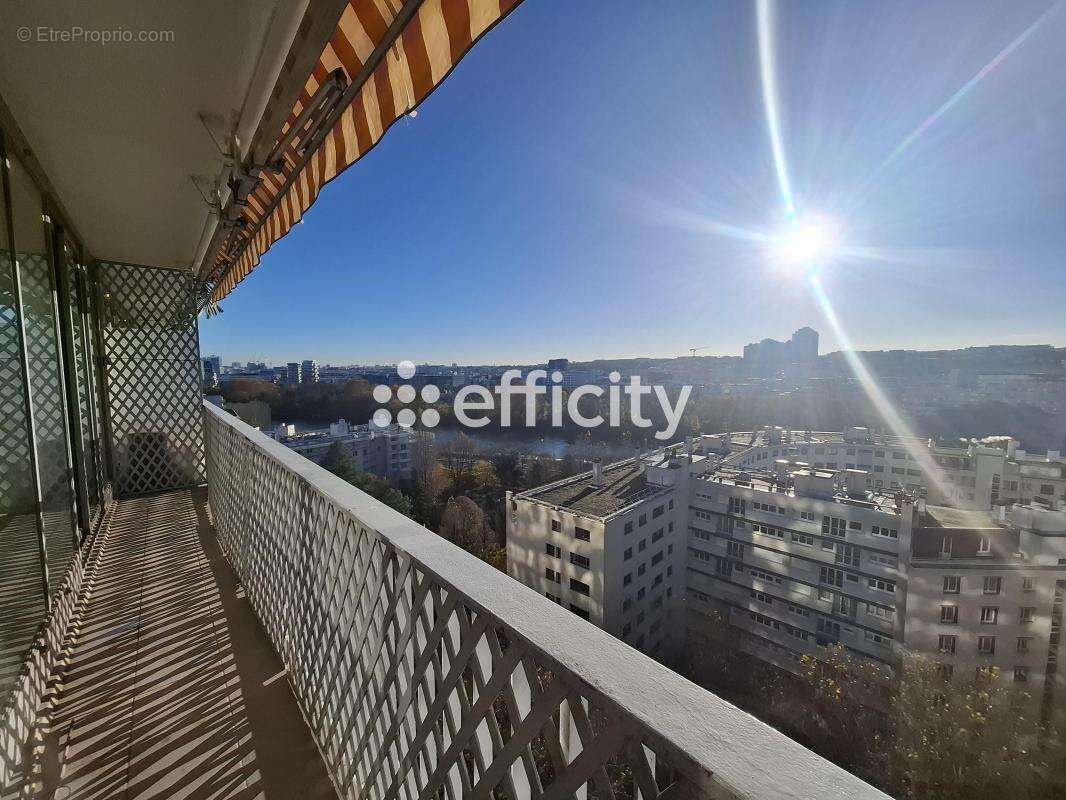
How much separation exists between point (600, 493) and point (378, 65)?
9.91m

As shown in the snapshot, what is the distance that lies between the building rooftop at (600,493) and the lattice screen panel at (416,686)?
26.0 feet

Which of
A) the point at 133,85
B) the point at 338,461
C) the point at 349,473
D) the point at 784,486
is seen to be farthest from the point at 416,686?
the point at 338,461

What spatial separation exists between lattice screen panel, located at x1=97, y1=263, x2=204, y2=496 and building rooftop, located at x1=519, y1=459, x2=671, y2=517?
269 inches

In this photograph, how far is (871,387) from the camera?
12.4 meters

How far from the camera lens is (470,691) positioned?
0.60 metres

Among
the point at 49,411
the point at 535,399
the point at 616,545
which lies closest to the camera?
the point at 49,411

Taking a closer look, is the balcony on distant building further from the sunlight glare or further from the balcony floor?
the sunlight glare

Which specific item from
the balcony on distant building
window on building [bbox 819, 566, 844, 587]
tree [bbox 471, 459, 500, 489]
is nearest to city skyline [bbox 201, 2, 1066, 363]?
the balcony on distant building

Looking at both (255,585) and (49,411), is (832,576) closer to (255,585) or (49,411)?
(255,585)

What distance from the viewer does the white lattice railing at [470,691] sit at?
32 centimetres

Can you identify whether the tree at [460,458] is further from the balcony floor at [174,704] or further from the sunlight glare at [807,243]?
the balcony floor at [174,704]

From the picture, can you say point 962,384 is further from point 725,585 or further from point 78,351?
point 78,351

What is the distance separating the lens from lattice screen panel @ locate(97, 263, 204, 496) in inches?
138

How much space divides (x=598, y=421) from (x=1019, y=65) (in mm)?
15361
